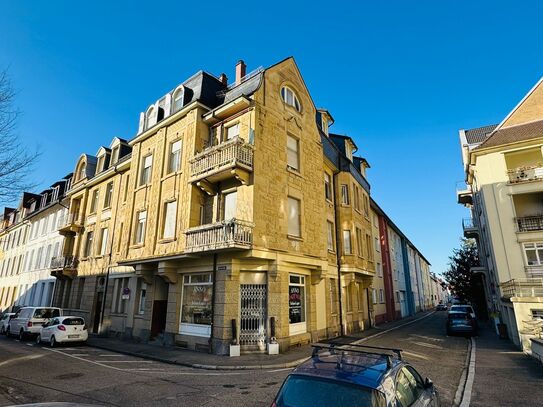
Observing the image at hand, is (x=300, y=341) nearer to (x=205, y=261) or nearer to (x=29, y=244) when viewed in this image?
(x=205, y=261)

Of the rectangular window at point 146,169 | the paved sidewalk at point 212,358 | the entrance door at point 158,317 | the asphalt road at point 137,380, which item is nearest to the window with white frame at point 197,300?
A: the paved sidewalk at point 212,358

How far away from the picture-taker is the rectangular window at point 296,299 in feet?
48.3

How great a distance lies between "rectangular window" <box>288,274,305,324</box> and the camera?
14.7 m

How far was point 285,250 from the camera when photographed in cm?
1462

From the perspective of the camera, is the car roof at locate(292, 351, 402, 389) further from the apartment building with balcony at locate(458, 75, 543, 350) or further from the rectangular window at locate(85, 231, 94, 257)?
the rectangular window at locate(85, 231, 94, 257)

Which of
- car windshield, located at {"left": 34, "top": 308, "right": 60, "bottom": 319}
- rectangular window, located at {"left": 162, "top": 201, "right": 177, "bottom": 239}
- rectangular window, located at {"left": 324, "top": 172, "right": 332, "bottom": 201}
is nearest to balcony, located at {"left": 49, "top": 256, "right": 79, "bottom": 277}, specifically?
car windshield, located at {"left": 34, "top": 308, "right": 60, "bottom": 319}

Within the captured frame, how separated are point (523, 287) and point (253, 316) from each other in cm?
1454

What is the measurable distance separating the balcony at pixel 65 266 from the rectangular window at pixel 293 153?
63.0 feet

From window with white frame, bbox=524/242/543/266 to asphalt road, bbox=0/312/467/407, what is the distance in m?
8.09

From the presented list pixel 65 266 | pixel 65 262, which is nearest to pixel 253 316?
pixel 65 266

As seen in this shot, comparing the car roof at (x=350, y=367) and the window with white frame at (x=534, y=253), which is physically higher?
the window with white frame at (x=534, y=253)

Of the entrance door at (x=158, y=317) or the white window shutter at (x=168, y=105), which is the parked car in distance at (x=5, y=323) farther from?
the white window shutter at (x=168, y=105)

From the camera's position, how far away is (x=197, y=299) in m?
14.4

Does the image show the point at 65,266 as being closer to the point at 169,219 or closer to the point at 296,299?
the point at 169,219
